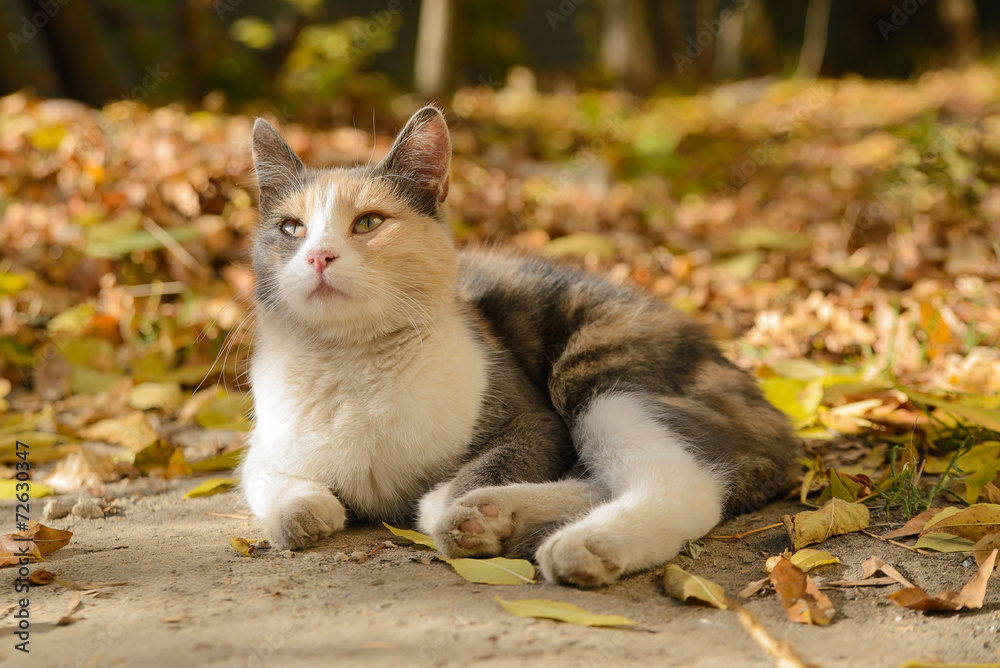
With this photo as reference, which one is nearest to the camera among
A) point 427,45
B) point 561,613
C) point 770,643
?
point 770,643

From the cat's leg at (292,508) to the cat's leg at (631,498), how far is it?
0.66m

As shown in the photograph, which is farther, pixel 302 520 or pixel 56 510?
pixel 56 510

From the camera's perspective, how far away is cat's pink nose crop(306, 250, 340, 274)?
218 cm

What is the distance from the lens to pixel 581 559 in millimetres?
1825

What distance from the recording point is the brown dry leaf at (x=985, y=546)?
1.96m

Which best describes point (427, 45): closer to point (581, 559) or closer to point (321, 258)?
point (321, 258)

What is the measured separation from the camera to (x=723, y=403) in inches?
98.1

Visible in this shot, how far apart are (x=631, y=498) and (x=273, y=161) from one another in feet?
5.42

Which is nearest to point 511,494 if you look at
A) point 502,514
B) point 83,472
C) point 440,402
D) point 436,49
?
point 502,514

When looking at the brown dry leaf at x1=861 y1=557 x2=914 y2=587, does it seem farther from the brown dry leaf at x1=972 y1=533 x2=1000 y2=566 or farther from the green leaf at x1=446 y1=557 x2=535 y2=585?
the green leaf at x1=446 y1=557 x2=535 y2=585

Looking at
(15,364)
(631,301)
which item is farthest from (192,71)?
(631,301)

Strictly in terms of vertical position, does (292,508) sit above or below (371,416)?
below

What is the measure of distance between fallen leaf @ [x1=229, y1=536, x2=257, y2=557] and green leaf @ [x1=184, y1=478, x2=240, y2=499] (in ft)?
1.91

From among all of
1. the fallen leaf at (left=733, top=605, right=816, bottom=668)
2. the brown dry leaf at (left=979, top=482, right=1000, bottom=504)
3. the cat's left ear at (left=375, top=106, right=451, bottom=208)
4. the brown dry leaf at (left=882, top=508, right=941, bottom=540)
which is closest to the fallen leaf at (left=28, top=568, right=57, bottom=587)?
Result: the cat's left ear at (left=375, top=106, right=451, bottom=208)
